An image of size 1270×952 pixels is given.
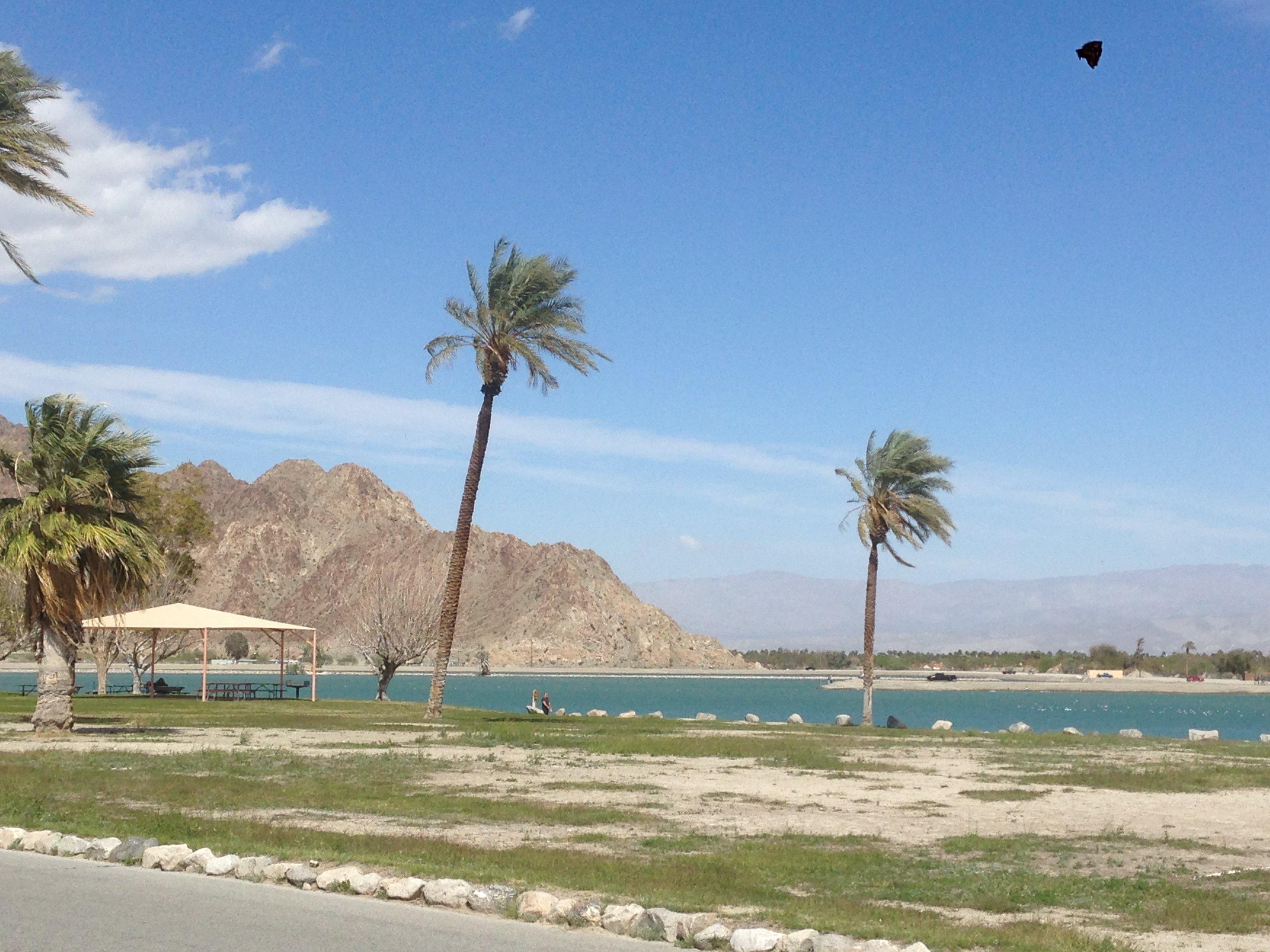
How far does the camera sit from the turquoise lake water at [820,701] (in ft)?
224

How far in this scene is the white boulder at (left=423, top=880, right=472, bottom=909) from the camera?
9.93 meters

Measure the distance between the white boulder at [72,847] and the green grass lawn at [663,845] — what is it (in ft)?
2.96

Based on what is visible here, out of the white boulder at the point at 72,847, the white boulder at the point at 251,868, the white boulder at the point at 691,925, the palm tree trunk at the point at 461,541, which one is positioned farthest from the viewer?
the palm tree trunk at the point at 461,541

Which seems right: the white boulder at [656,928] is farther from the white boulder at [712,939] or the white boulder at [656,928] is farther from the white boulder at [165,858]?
the white boulder at [165,858]

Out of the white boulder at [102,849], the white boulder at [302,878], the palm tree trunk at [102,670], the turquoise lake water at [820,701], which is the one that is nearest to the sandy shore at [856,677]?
the turquoise lake water at [820,701]

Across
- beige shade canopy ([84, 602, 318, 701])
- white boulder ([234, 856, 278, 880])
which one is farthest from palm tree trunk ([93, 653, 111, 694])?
white boulder ([234, 856, 278, 880])

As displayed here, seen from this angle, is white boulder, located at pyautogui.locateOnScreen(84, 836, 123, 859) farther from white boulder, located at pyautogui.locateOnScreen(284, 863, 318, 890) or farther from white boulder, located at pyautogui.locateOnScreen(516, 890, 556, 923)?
white boulder, located at pyautogui.locateOnScreen(516, 890, 556, 923)

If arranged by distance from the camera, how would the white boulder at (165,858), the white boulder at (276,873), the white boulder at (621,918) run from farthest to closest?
1. the white boulder at (165,858)
2. the white boulder at (276,873)
3. the white boulder at (621,918)

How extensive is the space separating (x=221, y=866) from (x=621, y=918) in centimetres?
362

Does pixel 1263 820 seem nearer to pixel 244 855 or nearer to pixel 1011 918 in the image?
pixel 1011 918

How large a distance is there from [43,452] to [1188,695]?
119856mm

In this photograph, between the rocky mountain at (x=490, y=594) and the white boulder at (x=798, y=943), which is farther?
the rocky mountain at (x=490, y=594)

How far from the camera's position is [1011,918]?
9.94 m

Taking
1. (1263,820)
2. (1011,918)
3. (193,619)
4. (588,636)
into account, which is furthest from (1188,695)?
(1011,918)
